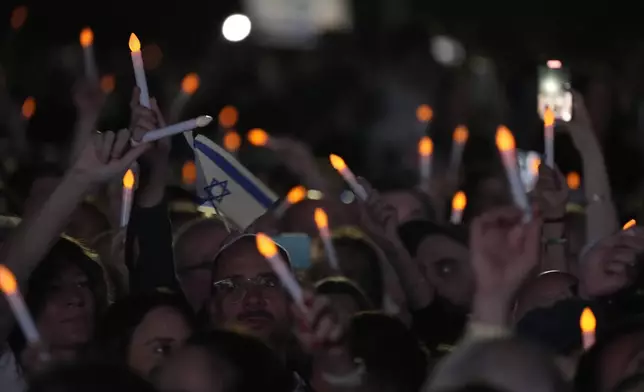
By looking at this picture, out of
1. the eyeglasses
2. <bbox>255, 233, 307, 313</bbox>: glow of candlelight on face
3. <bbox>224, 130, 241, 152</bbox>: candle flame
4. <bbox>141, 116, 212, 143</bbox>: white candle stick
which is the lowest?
the eyeglasses

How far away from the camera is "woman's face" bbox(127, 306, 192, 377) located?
3.96 metres

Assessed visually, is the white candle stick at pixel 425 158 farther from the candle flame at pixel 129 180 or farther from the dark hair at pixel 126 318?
the dark hair at pixel 126 318

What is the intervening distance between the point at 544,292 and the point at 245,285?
33.7 inches

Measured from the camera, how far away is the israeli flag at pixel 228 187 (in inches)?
194

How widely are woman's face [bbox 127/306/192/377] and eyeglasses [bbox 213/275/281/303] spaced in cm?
23

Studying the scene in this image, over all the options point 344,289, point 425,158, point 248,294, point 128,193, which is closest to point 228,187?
point 128,193

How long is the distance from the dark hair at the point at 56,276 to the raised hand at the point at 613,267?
4.63 ft

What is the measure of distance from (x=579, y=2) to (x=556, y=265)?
33.6 ft

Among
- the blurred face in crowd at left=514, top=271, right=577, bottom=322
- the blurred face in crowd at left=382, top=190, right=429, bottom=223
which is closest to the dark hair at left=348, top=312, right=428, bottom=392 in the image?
the blurred face in crowd at left=514, top=271, right=577, bottom=322

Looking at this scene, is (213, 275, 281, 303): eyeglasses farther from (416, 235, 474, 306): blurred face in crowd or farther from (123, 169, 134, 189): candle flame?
(416, 235, 474, 306): blurred face in crowd

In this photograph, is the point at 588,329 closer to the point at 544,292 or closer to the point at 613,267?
the point at 544,292

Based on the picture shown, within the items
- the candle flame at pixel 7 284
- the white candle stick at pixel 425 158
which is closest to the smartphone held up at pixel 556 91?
the white candle stick at pixel 425 158

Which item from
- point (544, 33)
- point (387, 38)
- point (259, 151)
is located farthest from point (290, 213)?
point (544, 33)

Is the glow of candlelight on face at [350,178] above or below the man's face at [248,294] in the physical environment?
above
